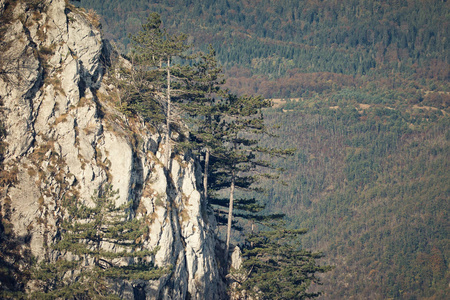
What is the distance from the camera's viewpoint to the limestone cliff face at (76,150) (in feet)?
121

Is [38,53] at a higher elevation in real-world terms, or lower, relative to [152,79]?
higher

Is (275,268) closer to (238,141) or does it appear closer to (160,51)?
(238,141)

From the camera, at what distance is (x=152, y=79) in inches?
1897

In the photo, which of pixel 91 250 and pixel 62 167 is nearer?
pixel 91 250

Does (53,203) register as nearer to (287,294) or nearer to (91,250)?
(91,250)

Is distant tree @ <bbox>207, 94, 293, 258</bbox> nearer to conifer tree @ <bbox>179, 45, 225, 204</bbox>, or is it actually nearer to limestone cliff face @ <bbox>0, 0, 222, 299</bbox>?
conifer tree @ <bbox>179, 45, 225, 204</bbox>

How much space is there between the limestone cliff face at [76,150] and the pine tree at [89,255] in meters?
1.89

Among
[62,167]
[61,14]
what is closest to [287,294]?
[62,167]

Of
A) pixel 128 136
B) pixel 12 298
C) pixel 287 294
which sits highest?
pixel 128 136

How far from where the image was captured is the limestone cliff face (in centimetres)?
3700

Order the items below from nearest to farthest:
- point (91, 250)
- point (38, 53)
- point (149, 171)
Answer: point (91, 250) < point (38, 53) < point (149, 171)

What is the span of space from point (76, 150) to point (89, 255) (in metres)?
7.63

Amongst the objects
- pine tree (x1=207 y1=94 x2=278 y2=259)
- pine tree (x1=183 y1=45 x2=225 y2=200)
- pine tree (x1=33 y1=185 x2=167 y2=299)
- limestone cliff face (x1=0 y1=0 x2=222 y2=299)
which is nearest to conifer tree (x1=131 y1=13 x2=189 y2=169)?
pine tree (x1=183 y1=45 x2=225 y2=200)

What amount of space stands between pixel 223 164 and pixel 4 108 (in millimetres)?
21139
